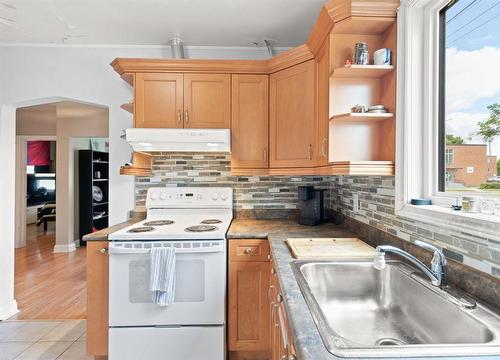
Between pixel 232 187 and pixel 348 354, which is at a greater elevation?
pixel 232 187

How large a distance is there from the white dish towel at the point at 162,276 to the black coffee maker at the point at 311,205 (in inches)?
Result: 42.5

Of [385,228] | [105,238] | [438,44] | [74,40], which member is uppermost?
[74,40]

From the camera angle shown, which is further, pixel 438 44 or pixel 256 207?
pixel 256 207

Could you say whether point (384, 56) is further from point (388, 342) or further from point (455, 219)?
point (388, 342)

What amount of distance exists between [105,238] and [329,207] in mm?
1856

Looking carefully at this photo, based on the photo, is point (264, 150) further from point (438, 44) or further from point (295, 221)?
point (438, 44)

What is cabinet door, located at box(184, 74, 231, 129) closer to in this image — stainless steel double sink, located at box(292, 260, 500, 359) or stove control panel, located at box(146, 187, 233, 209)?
stove control panel, located at box(146, 187, 233, 209)

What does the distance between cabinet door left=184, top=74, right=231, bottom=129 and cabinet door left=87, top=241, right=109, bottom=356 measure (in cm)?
113

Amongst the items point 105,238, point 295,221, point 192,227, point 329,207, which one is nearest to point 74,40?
point 105,238

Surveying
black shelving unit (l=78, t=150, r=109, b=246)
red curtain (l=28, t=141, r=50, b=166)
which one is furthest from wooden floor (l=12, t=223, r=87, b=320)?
red curtain (l=28, t=141, r=50, b=166)

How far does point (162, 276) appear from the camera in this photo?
179 cm

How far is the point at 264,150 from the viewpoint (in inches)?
91.0

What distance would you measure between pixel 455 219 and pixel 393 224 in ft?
1.54

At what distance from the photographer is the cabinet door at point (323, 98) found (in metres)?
1.68
